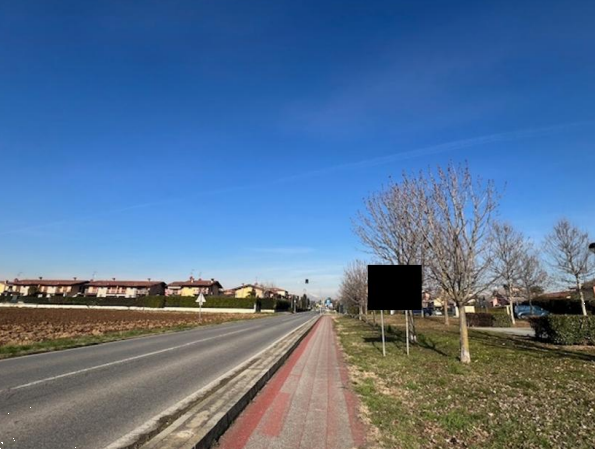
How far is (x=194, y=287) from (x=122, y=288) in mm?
21530

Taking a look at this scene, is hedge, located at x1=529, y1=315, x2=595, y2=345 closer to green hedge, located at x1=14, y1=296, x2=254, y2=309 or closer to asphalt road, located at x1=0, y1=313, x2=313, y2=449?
asphalt road, located at x1=0, y1=313, x2=313, y2=449

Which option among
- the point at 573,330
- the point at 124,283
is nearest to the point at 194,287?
the point at 124,283

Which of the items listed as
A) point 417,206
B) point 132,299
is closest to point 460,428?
point 417,206

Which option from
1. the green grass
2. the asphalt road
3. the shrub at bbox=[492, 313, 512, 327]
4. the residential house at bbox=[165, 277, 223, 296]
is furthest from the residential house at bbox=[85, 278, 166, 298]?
the green grass

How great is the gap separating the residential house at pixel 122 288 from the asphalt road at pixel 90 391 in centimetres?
11193

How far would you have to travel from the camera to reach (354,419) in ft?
19.4

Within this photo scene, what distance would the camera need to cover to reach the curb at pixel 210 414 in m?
4.34

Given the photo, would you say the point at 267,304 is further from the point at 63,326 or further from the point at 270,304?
the point at 63,326

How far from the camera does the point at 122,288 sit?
119188 mm

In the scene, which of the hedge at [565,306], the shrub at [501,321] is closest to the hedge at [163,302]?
the hedge at [565,306]

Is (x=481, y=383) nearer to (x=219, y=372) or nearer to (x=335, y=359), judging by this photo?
(x=335, y=359)

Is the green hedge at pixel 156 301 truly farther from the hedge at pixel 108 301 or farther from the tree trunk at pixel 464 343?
the tree trunk at pixel 464 343

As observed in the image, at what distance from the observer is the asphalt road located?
4.90 meters

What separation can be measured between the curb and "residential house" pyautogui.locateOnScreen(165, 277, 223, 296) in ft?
376
